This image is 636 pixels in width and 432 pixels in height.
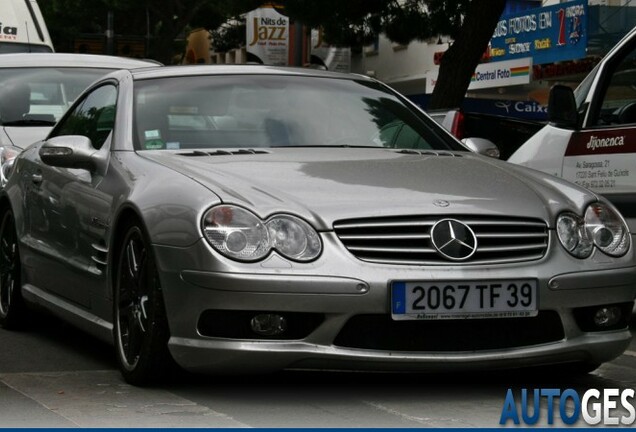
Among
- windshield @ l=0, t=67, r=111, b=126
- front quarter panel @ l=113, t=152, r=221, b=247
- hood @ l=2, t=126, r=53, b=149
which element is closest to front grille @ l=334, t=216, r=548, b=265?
front quarter panel @ l=113, t=152, r=221, b=247

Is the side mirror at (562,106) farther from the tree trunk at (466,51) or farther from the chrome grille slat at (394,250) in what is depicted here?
the tree trunk at (466,51)

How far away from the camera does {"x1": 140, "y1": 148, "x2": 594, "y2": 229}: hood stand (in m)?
6.69

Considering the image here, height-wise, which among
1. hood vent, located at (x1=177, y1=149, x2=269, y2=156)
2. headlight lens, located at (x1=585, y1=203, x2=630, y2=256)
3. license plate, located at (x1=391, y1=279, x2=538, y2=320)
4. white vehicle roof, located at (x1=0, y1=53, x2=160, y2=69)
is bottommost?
white vehicle roof, located at (x1=0, y1=53, x2=160, y2=69)

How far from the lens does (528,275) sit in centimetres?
665

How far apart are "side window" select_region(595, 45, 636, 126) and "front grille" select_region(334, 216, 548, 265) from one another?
3.74 metres

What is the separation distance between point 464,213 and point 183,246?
3.73ft

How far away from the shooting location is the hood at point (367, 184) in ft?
22.0

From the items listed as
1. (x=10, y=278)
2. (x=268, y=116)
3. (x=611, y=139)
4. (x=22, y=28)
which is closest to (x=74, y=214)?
(x=268, y=116)

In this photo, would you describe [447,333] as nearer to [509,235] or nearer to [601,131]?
[509,235]

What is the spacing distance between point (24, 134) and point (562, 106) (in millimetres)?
5070

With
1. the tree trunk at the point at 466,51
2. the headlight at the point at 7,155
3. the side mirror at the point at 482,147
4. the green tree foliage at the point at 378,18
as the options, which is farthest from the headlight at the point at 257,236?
the green tree foliage at the point at 378,18

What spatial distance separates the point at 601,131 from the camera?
10.4 m

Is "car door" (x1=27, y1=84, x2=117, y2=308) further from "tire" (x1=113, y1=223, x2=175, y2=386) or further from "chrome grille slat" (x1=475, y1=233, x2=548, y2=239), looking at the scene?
"chrome grille slat" (x1=475, y1=233, x2=548, y2=239)

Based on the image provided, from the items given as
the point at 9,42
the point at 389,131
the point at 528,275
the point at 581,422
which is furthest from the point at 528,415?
the point at 9,42
